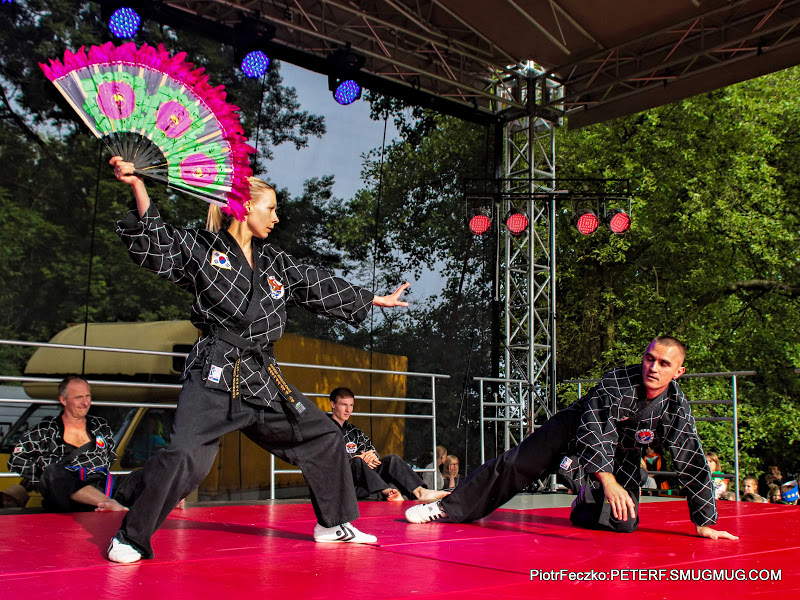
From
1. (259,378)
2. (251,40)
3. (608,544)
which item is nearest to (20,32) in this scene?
(251,40)

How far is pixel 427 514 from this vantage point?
311cm

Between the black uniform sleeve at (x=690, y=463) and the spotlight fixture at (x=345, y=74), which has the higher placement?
the spotlight fixture at (x=345, y=74)

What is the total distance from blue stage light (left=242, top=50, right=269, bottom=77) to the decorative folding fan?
4244mm

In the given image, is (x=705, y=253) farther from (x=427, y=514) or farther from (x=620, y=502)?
(x=620, y=502)

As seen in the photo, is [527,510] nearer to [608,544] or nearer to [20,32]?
[608,544]

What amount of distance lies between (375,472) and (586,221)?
4195 mm

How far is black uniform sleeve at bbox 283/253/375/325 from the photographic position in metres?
2.64

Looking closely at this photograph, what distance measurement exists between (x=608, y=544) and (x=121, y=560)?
1.61 metres

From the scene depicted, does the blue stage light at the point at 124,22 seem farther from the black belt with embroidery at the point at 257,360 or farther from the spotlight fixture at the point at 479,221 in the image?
the black belt with embroidery at the point at 257,360

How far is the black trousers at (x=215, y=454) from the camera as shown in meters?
2.17

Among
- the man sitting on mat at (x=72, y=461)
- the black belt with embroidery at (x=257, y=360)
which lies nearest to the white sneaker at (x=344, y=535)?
the black belt with embroidery at (x=257, y=360)

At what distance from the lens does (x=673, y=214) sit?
11695 mm

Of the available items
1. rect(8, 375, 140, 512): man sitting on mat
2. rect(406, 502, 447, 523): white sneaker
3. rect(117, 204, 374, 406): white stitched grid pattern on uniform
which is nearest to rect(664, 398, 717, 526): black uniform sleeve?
rect(406, 502, 447, 523): white sneaker

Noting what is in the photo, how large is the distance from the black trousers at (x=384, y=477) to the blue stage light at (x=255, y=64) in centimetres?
350
